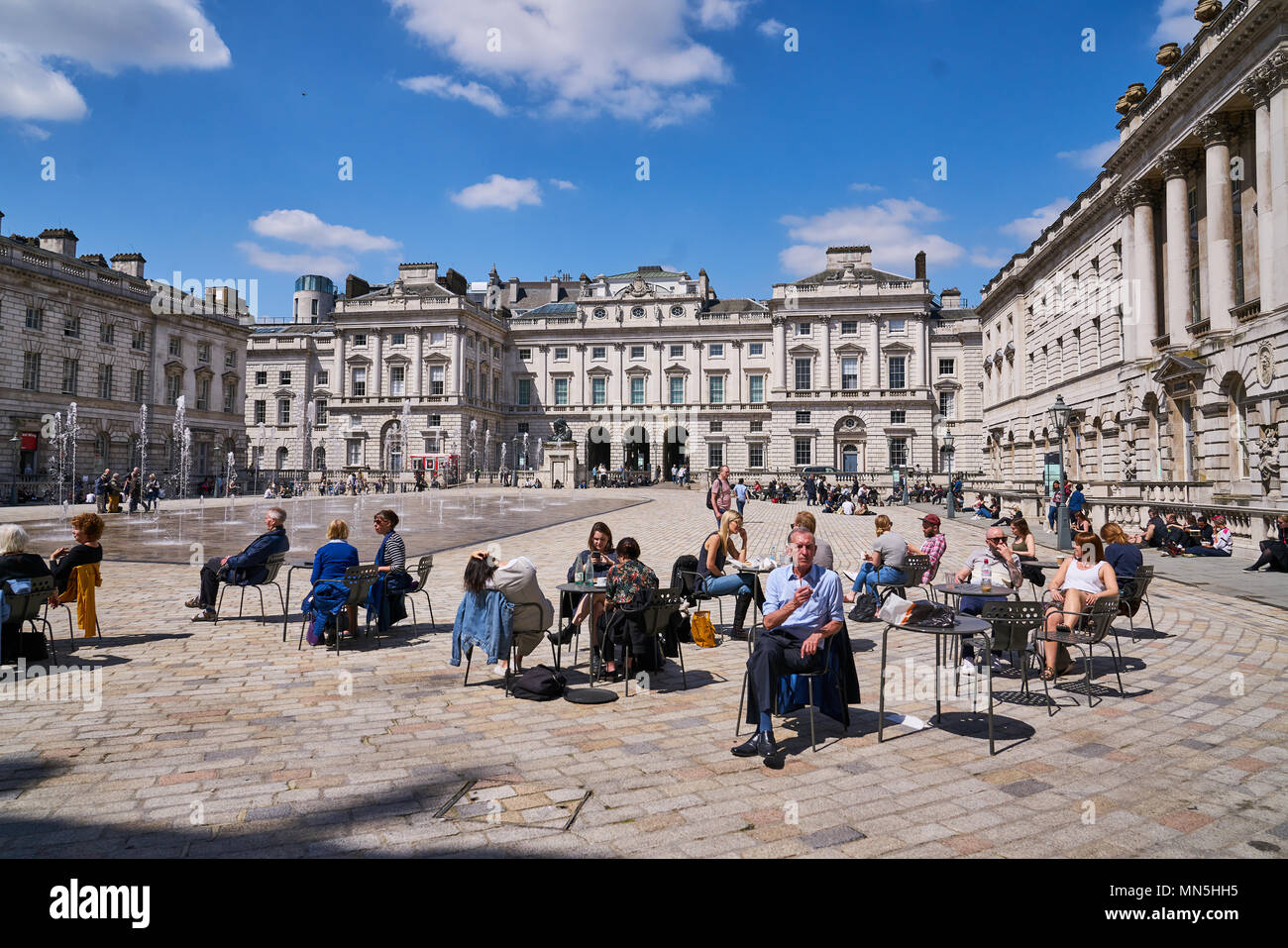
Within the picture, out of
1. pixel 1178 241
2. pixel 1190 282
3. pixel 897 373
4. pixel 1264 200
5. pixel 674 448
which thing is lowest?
pixel 674 448

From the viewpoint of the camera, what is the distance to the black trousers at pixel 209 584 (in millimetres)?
9234

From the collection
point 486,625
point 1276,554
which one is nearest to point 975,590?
point 486,625

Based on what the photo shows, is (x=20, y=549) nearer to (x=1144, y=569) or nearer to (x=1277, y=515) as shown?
(x=1144, y=569)

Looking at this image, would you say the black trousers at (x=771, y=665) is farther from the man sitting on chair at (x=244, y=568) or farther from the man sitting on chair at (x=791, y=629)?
the man sitting on chair at (x=244, y=568)

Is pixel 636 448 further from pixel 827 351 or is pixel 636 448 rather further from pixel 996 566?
pixel 996 566

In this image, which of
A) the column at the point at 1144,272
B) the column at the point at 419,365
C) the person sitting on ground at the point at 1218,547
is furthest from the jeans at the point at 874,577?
the column at the point at 419,365

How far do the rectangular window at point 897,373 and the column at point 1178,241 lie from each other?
3579 cm

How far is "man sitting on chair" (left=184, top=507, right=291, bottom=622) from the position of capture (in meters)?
8.98

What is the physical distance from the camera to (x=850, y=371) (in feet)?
201

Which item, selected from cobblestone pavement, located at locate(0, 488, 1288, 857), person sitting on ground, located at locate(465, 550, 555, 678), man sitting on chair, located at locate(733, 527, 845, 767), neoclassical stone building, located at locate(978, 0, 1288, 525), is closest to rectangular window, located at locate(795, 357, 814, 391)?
neoclassical stone building, located at locate(978, 0, 1288, 525)

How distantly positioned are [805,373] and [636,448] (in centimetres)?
1694

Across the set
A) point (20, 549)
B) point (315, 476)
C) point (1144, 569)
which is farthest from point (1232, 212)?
point (315, 476)
